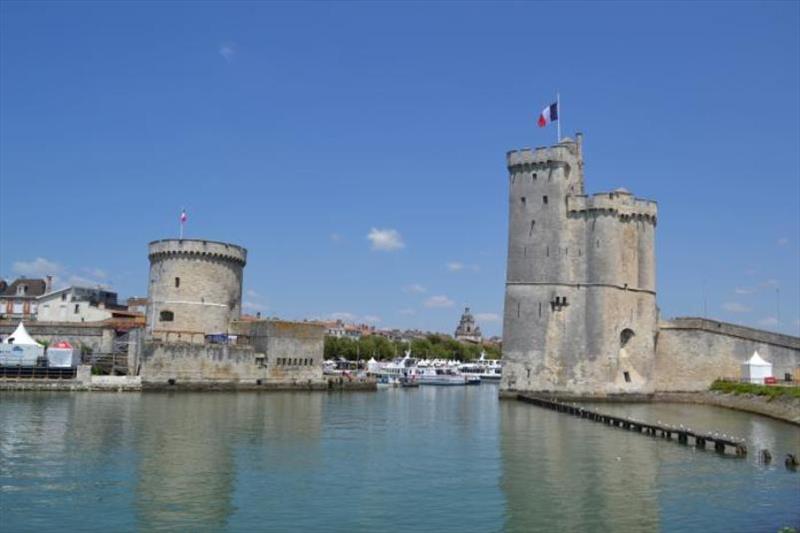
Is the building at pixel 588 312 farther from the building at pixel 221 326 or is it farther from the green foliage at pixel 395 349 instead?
the green foliage at pixel 395 349

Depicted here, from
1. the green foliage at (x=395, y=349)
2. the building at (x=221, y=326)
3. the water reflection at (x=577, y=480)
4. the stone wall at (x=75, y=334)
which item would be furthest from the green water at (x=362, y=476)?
the green foliage at (x=395, y=349)

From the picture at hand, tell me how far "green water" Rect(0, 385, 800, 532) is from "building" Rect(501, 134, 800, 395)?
14.6 meters

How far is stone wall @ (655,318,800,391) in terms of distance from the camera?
47.1 meters

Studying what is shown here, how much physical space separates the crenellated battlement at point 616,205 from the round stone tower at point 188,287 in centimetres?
2361

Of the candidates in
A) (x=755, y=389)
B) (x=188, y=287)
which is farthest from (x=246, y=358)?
(x=755, y=389)

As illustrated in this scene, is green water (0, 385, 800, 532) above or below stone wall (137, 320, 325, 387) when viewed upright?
below

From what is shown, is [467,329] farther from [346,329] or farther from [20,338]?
[20,338]

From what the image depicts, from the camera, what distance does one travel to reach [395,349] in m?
111

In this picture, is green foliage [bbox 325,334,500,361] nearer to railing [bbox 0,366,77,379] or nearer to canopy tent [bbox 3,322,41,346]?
canopy tent [bbox 3,322,41,346]

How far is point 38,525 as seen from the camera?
14.0m

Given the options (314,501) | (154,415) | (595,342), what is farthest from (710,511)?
(595,342)

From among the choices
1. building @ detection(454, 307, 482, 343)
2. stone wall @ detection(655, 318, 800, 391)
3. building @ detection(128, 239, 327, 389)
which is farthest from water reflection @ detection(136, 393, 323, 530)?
building @ detection(454, 307, 482, 343)

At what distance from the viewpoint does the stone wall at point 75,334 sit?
1921 inches

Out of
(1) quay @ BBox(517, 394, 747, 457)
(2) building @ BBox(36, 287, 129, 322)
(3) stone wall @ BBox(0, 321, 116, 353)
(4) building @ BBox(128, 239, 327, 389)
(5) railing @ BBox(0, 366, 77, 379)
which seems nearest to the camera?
(1) quay @ BBox(517, 394, 747, 457)
